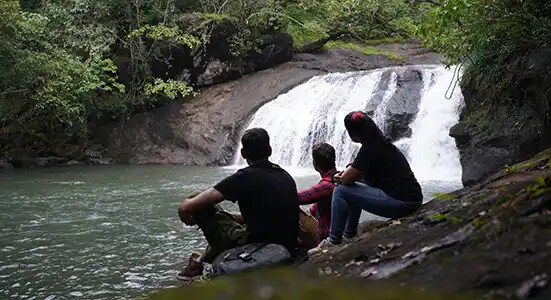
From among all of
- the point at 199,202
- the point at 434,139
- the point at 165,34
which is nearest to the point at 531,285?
the point at 199,202

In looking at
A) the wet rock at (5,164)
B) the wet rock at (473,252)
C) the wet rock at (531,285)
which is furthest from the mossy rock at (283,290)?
the wet rock at (5,164)

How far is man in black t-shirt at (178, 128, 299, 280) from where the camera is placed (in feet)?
15.0

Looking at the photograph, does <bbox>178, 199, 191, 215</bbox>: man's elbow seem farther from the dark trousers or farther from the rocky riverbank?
the rocky riverbank

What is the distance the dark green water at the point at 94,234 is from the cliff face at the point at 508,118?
1387 millimetres

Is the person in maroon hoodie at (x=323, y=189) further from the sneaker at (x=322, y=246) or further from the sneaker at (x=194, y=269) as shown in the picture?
the sneaker at (x=194, y=269)

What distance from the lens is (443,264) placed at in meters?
2.08

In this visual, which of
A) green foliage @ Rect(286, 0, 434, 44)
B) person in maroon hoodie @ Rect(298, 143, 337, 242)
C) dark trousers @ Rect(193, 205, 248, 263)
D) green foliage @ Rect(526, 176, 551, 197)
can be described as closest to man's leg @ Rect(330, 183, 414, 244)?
person in maroon hoodie @ Rect(298, 143, 337, 242)

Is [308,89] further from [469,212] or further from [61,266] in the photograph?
[469,212]

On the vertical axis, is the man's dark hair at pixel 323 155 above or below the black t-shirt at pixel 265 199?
above

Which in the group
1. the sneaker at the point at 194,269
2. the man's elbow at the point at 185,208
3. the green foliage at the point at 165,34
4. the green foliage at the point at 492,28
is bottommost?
the sneaker at the point at 194,269

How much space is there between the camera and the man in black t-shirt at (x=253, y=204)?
15.0 ft

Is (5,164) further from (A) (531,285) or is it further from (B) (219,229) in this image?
(A) (531,285)

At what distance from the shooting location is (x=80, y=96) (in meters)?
18.8

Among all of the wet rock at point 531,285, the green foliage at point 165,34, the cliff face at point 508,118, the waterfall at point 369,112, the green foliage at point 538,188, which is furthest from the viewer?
the green foliage at point 165,34
